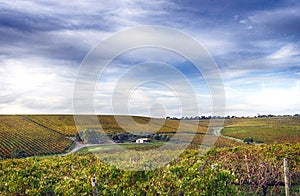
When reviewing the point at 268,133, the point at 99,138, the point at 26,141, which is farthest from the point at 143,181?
the point at 268,133

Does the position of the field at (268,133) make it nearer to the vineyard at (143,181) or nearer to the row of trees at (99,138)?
the row of trees at (99,138)

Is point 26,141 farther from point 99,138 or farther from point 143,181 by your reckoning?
point 143,181

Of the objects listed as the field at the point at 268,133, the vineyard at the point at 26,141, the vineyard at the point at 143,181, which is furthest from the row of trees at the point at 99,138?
the vineyard at the point at 143,181

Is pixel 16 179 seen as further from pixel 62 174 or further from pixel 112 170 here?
pixel 112 170

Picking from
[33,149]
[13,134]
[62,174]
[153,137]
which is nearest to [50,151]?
[33,149]

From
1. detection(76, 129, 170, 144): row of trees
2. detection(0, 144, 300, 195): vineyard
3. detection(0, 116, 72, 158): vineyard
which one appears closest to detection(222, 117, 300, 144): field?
detection(76, 129, 170, 144): row of trees

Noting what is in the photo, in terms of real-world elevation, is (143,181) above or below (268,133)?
below

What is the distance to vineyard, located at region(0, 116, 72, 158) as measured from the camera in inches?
2146

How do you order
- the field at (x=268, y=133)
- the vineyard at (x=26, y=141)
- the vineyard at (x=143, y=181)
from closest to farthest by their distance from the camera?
the vineyard at (x=143, y=181)
the vineyard at (x=26, y=141)
the field at (x=268, y=133)

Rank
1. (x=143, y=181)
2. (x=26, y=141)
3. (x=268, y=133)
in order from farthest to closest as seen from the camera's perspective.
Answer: (x=268, y=133)
(x=26, y=141)
(x=143, y=181)

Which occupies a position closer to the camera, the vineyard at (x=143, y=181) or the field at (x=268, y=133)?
the vineyard at (x=143, y=181)

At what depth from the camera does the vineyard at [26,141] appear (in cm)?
5450

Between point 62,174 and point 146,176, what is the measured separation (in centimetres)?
404

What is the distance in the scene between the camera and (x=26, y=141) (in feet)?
212
